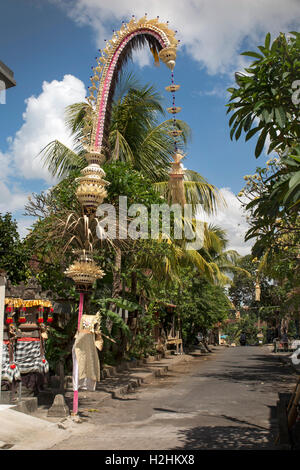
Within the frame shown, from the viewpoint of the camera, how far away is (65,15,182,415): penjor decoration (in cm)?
850

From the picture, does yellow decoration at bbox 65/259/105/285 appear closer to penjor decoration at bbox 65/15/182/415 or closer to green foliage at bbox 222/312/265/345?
penjor decoration at bbox 65/15/182/415

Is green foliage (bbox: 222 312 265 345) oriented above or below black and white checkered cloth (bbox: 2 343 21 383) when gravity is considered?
below

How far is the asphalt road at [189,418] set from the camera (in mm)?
6543

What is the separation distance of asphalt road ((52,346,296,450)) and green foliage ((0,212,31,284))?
309cm

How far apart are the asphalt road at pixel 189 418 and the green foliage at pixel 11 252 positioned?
3.09m

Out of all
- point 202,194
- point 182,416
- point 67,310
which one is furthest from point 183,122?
point 182,416

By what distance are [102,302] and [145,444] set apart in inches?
198

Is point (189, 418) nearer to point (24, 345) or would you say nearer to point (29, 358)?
point (29, 358)

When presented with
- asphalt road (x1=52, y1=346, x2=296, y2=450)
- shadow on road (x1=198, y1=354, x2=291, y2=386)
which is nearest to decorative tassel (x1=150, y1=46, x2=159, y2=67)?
asphalt road (x1=52, y1=346, x2=296, y2=450)

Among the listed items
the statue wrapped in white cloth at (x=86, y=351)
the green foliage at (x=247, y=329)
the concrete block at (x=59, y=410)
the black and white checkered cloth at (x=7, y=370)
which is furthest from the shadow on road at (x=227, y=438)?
the green foliage at (x=247, y=329)

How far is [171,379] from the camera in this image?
50.4ft

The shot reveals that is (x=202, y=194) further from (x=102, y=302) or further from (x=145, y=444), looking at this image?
(x=145, y=444)

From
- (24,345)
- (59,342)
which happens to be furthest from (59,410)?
(59,342)

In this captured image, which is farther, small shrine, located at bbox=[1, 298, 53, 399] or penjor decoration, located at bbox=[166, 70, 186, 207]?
penjor decoration, located at bbox=[166, 70, 186, 207]
